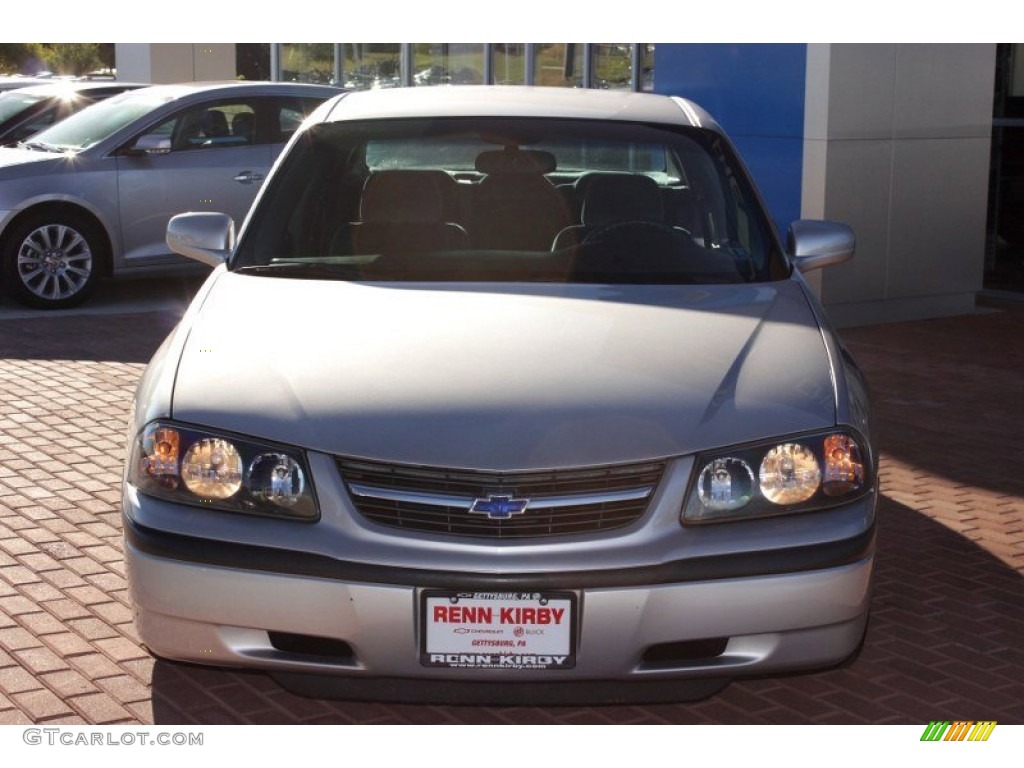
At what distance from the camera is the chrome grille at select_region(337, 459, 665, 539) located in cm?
357

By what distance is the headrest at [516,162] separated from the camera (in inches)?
203

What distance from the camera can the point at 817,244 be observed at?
5.20 m

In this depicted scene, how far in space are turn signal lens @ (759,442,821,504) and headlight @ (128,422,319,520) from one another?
3.53 feet

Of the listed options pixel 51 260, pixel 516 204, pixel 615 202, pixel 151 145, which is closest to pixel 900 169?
pixel 151 145

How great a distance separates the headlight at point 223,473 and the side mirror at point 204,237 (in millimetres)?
1438

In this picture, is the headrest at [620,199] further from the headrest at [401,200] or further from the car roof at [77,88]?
the car roof at [77,88]

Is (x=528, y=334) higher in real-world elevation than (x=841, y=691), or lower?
higher

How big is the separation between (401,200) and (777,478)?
183 centimetres

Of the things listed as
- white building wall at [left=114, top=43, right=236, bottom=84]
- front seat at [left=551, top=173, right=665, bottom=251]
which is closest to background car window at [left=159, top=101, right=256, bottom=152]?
front seat at [left=551, top=173, right=665, bottom=251]

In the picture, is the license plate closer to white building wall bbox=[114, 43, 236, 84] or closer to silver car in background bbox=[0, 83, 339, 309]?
silver car in background bbox=[0, 83, 339, 309]

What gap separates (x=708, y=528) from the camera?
11.8ft
